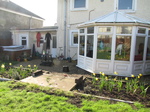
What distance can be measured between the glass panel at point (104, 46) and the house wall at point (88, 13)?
4.27m

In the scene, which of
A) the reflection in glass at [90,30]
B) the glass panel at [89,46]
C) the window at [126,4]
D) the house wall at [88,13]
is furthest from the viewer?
the window at [126,4]

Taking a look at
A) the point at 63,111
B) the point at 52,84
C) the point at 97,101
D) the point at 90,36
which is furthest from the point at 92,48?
the point at 63,111

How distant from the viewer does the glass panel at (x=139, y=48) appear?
701cm

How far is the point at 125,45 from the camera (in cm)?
699

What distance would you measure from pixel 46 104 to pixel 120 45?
17.2 ft

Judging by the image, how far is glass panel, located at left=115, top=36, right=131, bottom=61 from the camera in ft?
22.6

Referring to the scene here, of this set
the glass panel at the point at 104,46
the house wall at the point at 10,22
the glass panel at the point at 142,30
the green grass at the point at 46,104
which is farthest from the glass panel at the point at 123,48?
the house wall at the point at 10,22

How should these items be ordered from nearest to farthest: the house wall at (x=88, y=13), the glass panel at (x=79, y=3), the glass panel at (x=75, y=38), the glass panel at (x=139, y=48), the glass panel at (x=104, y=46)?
the glass panel at (x=139, y=48), the glass panel at (x=104, y=46), the house wall at (x=88, y=13), the glass panel at (x=79, y=3), the glass panel at (x=75, y=38)

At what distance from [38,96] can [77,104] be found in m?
1.30

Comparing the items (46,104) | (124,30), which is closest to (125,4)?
(124,30)

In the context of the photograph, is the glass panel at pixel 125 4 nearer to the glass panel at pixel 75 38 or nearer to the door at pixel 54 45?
the glass panel at pixel 75 38

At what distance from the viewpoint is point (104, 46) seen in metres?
7.28

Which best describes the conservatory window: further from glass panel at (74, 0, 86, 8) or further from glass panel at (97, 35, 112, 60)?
glass panel at (97, 35, 112, 60)

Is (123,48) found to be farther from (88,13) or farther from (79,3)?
(79,3)
